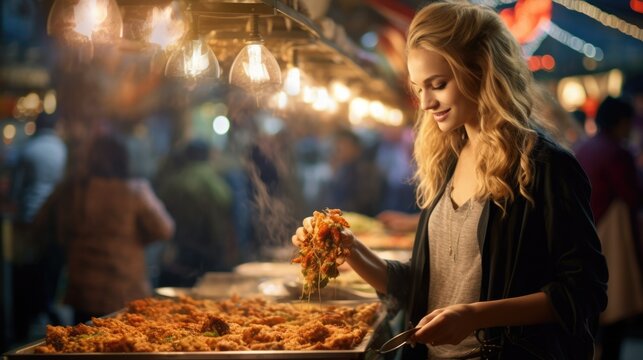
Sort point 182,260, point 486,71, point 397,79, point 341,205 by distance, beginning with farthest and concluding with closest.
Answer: point 341,205 → point 397,79 → point 182,260 → point 486,71

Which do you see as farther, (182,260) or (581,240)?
(182,260)

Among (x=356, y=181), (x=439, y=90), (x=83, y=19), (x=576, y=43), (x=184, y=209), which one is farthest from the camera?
(x=576, y=43)

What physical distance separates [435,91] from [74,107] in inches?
363

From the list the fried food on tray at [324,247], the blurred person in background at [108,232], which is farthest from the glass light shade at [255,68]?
the blurred person in background at [108,232]

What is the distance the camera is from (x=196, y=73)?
4.27m

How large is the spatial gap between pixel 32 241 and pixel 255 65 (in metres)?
6.70

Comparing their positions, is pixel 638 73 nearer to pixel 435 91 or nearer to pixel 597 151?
pixel 597 151

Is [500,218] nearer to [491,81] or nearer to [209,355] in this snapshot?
[491,81]

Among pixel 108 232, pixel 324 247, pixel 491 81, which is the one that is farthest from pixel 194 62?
pixel 108 232

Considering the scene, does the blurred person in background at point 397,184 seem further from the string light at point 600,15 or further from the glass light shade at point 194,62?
the glass light shade at point 194,62

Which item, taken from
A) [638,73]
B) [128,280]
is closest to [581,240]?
[128,280]

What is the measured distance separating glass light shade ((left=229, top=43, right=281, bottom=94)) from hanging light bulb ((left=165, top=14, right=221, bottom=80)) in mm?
123

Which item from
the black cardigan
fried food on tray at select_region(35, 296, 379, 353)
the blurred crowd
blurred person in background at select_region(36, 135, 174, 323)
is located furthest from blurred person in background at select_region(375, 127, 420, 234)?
the black cardigan

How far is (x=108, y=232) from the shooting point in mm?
7508
